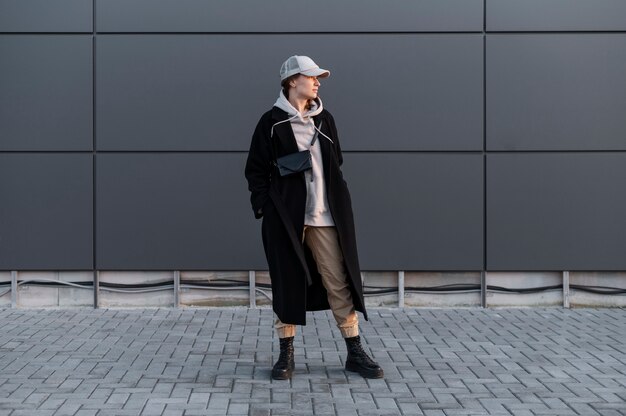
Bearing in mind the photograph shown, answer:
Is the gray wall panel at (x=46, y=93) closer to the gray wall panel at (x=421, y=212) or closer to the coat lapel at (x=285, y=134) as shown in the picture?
the gray wall panel at (x=421, y=212)

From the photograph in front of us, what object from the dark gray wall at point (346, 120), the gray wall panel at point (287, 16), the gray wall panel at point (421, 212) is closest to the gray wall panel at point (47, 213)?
the dark gray wall at point (346, 120)

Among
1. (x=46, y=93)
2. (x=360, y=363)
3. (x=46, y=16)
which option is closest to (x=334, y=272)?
(x=360, y=363)

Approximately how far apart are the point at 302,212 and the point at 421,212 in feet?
9.32

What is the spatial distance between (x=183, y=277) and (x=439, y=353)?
2827mm

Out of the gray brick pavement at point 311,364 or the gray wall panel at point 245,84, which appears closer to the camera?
the gray brick pavement at point 311,364

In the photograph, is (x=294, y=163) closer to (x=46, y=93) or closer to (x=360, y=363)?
(x=360, y=363)

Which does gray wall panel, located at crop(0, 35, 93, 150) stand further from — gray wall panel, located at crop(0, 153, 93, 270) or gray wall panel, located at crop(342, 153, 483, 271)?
gray wall panel, located at crop(342, 153, 483, 271)

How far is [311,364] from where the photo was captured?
648 centimetres

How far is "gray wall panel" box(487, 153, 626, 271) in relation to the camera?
8664 mm

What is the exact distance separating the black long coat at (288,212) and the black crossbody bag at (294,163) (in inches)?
2.3

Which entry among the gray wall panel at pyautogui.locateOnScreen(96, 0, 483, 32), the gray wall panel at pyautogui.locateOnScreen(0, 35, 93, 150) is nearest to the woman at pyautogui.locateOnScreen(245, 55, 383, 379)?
the gray wall panel at pyautogui.locateOnScreen(96, 0, 483, 32)

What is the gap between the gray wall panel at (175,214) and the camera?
8656 millimetres

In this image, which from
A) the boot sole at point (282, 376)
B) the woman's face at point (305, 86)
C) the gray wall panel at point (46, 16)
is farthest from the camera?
the gray wall panel at point (46, 16)

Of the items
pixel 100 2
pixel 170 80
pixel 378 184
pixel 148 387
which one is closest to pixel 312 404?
pixel 148 387
